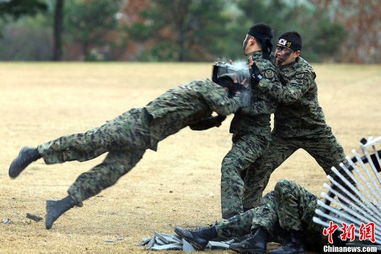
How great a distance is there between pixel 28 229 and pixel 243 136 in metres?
2.12

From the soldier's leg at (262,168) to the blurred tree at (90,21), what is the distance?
1969 inches

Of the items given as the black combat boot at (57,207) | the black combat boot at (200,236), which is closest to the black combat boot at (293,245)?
the black combat boot at (200,236)

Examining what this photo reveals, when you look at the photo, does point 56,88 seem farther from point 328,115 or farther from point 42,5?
point 42,5

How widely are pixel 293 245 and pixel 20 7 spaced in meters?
42.4

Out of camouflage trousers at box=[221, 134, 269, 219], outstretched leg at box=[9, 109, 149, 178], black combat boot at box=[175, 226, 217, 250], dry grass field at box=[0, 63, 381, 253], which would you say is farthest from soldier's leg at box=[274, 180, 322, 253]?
outstretched leg at box=[9, 109, 149, 178]

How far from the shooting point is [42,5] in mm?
46969

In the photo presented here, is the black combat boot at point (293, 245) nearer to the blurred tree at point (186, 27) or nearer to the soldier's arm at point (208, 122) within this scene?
the soldier's arm at point (208, 122)

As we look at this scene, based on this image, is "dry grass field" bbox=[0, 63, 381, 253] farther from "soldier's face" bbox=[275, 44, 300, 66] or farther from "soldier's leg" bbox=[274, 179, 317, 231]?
"soldier's face" bbox=[275, 44, 300, 66]

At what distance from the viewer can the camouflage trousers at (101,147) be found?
7.78 metres

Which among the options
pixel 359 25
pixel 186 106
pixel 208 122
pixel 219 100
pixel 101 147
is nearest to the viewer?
pixel 219 100

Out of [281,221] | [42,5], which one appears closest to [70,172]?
[281,221]

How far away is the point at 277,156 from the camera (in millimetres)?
8648

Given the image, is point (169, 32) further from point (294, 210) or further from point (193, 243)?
point (294, 210)

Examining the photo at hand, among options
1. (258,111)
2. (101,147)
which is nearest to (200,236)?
(101,147)
